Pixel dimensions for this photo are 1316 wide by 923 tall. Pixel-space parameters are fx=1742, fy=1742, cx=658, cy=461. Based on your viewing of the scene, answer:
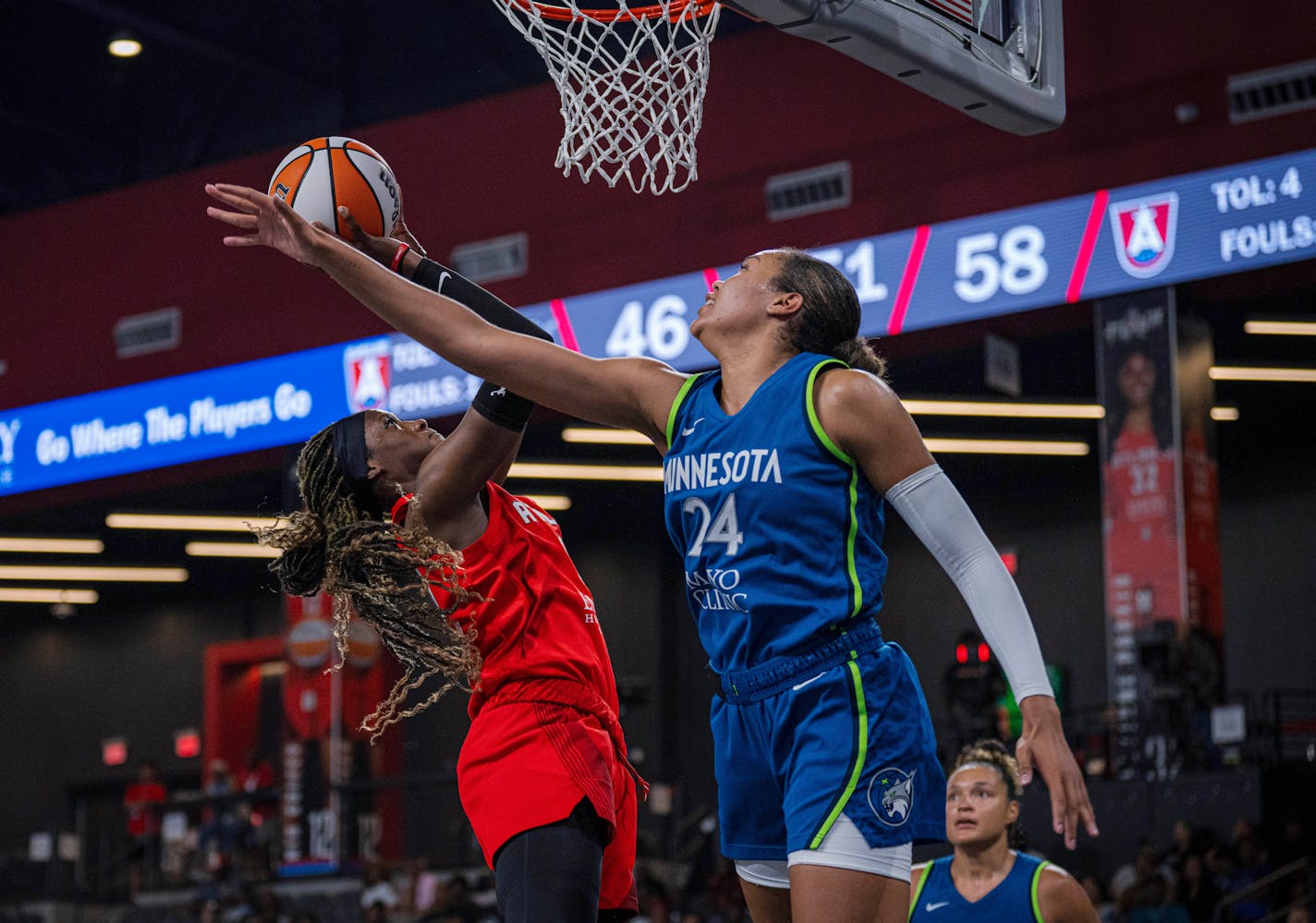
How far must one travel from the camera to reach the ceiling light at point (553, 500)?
18.5 meters

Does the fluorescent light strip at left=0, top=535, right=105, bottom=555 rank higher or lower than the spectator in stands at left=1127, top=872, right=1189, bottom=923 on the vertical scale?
higher

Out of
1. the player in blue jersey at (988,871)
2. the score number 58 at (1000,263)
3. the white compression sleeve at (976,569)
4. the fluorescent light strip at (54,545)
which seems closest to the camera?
the white compression sleeve at (976,569)

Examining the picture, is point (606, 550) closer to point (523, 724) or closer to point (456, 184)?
point (456, 184)

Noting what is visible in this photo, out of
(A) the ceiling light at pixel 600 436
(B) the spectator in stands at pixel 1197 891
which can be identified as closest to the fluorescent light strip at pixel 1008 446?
(A) the ceiling light at pixel 600 436

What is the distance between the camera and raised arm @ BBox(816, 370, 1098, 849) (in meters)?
2.79

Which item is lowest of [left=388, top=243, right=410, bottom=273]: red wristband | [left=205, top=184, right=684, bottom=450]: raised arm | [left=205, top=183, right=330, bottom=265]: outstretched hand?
[left=205, top=184, right=684, bottom=450]: raised arm

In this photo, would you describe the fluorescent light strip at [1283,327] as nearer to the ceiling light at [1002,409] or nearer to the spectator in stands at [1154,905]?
the ceiling light at [1002,409]

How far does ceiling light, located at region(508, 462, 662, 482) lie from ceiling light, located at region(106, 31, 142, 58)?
5421mm

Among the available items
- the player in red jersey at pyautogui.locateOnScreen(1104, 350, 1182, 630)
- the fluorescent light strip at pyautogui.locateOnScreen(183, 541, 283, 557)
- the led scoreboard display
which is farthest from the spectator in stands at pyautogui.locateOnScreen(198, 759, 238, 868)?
the player in red jersey at pyautogui.locateOnScreen(1104, 350, 1182, 630)

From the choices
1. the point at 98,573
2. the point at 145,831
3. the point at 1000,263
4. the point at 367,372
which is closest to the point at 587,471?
the point at 367,372

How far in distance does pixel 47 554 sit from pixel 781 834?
61.1ft

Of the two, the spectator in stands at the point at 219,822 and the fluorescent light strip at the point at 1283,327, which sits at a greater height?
the fluorescent light strip at the point at 1283,327

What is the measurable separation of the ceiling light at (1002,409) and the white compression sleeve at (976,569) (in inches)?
485

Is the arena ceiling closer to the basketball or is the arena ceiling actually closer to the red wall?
the red wall
